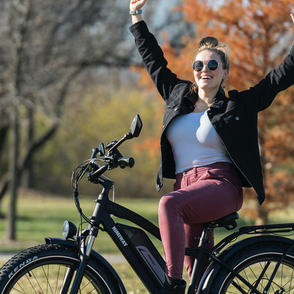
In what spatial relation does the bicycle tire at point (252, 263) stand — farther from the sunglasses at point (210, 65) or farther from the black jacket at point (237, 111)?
the sunglasses at point (210, 65)

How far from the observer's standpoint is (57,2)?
38.8 ft

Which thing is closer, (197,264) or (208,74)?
(197,264)

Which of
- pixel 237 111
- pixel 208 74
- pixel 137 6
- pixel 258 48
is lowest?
pixel 237 111

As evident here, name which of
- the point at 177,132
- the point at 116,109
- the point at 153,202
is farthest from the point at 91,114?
the point at 177,132

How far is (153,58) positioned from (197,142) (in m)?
0.73

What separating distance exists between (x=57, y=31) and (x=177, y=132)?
10820 millimetres

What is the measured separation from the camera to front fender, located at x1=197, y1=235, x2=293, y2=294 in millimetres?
2629

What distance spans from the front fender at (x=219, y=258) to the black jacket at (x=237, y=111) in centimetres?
24

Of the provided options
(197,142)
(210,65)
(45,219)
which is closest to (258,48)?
(210,65)

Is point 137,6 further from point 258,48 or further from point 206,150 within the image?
point 258,48

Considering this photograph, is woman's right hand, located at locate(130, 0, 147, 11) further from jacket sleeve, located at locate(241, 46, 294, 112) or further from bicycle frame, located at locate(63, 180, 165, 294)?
bicycle frame, located at locate(63, 180, 165, 294)

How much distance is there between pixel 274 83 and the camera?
279 cm

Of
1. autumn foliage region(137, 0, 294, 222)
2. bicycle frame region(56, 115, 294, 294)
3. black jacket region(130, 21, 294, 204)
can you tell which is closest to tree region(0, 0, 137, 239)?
autumn foliage region(137, 0, 294, 222)

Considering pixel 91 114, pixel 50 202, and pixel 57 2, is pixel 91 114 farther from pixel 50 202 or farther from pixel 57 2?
pixel 57 2
